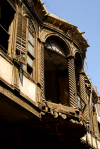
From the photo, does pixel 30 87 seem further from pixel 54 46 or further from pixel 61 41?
pixel 61 41

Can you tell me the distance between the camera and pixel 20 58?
9.30 m

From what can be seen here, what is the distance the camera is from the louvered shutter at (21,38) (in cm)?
951

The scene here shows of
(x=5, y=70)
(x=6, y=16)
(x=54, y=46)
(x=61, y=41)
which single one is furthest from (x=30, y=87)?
(x=61, y=41)

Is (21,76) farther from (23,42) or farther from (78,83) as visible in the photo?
(78,83)

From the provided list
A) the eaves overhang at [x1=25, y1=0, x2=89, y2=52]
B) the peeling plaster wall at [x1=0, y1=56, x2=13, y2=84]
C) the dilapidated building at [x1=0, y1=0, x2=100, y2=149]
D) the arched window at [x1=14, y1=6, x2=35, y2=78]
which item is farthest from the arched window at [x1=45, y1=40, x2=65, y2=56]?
the peeling plaster wall at [x1=0, y1=56, x2=13, y2=84]

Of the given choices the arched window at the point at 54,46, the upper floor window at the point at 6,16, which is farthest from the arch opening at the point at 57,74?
the upper floor window at the point at 6,16

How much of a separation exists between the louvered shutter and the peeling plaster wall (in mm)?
826

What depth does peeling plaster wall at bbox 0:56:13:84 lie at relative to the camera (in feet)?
26.0

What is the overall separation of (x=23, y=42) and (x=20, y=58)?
1.09 metres

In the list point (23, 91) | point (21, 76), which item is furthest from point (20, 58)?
point (23, 91)

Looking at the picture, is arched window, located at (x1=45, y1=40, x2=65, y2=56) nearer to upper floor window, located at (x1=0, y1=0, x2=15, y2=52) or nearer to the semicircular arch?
the semicircular arch

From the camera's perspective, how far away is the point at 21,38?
10.0 m

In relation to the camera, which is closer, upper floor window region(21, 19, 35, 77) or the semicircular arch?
upper floor window region(21, 19, 35, 77)

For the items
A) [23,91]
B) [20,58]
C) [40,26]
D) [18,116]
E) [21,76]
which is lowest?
[18,116]
